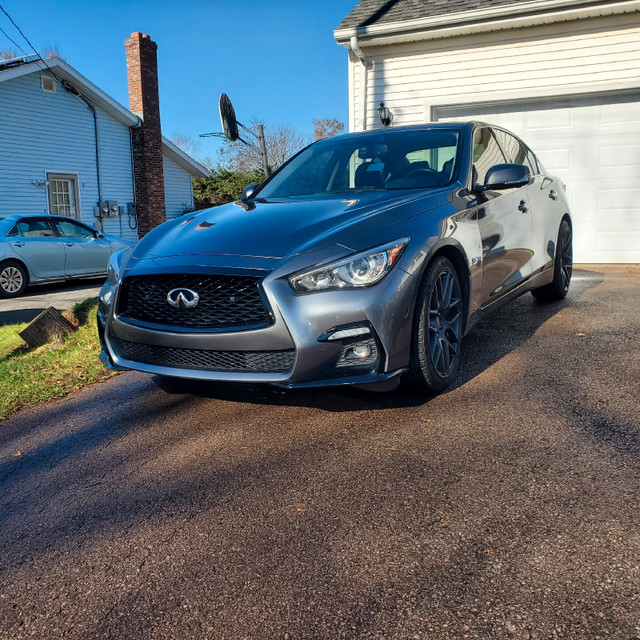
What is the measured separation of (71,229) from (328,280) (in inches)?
387

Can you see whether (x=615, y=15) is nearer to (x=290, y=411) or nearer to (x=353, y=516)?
(x=290, y=411)

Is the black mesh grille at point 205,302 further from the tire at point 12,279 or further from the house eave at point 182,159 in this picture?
the house eave at point 182,159

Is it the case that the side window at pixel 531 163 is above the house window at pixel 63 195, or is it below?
above

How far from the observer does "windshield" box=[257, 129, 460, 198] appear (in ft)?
13.4

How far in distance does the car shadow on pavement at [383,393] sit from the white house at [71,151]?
607 inches

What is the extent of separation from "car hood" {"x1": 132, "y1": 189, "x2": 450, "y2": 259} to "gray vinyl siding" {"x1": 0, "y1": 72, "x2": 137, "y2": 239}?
1541 centimetres

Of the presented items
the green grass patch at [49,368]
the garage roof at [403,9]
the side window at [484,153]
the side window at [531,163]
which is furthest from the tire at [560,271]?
the garage roof at [403,9]

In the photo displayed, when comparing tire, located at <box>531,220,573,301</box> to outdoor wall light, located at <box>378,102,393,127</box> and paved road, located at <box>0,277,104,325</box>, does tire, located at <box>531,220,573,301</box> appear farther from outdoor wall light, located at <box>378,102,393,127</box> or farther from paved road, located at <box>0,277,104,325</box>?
paved road, located at <box>0,277,104,325</box>

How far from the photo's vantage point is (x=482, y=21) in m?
9.48

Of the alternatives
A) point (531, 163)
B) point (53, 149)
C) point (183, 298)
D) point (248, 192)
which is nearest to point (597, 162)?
point (531, 163)

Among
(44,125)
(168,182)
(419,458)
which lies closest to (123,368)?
(419,458)

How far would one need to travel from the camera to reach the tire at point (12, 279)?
10.1 metres

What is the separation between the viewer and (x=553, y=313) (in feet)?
18.3

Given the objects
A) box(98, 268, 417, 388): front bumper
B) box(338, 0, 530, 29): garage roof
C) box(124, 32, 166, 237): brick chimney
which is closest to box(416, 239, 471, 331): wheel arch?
box(98, 268, 417, 388): front bumper
